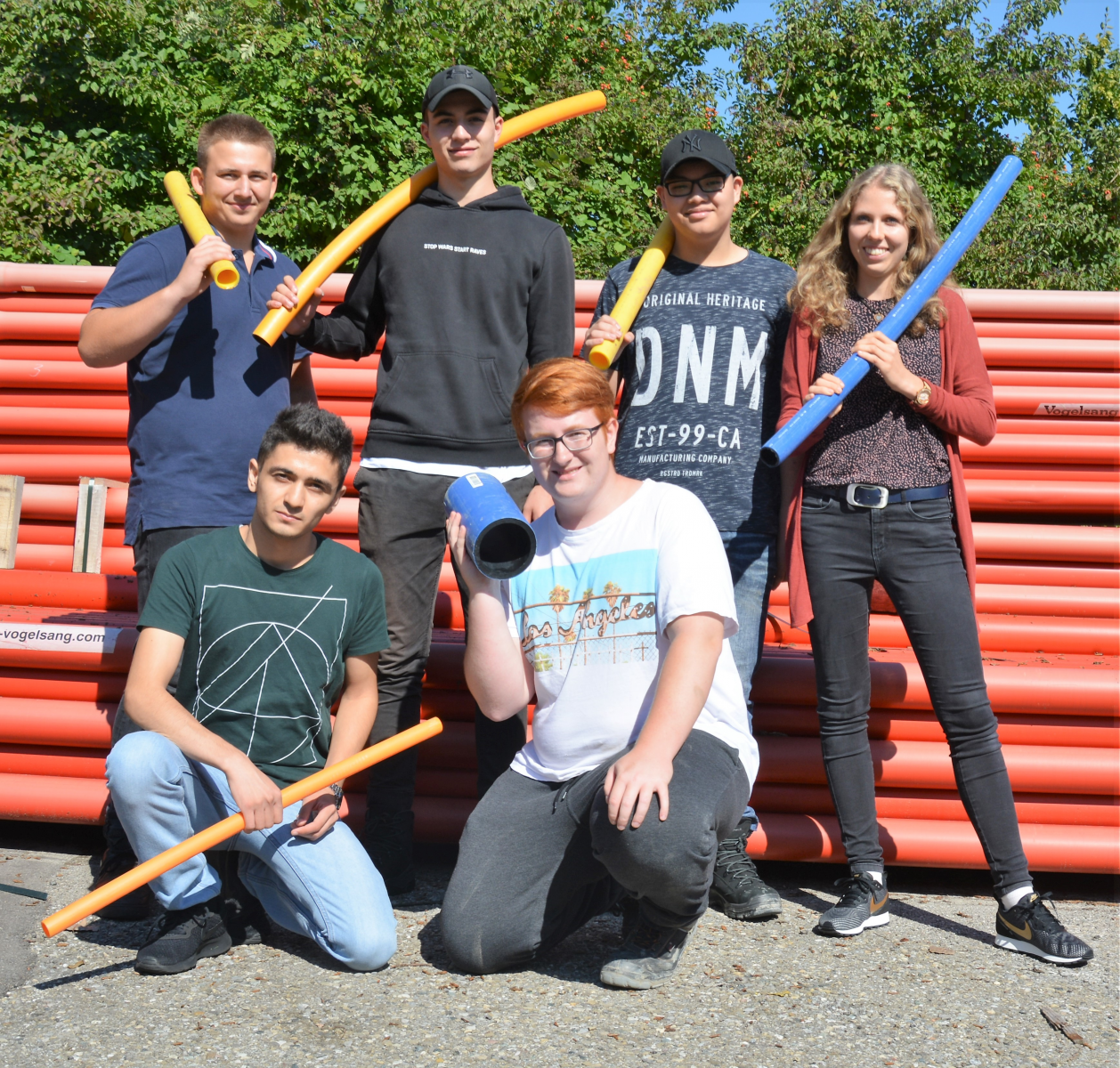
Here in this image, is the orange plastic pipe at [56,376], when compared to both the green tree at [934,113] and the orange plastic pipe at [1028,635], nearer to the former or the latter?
the orange plastic pipe at [1028,635]

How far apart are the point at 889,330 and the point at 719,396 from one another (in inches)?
19.3

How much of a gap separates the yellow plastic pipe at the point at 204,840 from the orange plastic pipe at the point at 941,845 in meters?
1.37

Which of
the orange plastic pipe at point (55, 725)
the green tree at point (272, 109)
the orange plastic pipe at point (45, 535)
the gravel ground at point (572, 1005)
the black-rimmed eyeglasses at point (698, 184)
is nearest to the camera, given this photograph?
the gravel ground at point (572, 1005)

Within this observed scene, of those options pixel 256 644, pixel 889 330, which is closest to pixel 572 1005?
pixel 256 644

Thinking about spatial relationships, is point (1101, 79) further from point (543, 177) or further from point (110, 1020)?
point (110, 1020)

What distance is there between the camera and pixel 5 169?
415 inches

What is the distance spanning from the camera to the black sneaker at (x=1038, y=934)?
8.98ft

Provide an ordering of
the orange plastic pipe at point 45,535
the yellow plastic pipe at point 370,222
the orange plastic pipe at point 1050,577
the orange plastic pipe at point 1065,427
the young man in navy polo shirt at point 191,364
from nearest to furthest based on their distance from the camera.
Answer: the young man in navy polo shirt at point 191,364, the yellow plastic pipe at point 370,222, the orange plastic pipe at point 1050,577, the orange plastic pipe at point 45,535, the orange plastic pipe at point 1065,427

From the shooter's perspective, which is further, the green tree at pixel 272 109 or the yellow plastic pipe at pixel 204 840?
the green tree at pixel 272 109

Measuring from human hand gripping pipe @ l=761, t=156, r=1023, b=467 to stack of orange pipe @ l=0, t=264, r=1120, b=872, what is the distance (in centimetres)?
109

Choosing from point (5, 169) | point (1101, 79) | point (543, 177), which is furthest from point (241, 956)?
point (1101, 79)

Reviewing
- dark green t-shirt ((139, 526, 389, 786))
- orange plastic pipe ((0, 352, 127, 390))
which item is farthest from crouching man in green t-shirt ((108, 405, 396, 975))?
orange plastic pipe ((0, 352, 127, 390))

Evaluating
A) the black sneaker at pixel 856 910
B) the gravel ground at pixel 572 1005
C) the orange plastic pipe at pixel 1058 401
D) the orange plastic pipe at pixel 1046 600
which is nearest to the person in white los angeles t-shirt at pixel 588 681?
the gravel ground at pixel 572 1005

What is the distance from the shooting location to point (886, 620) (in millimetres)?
A: 4340
